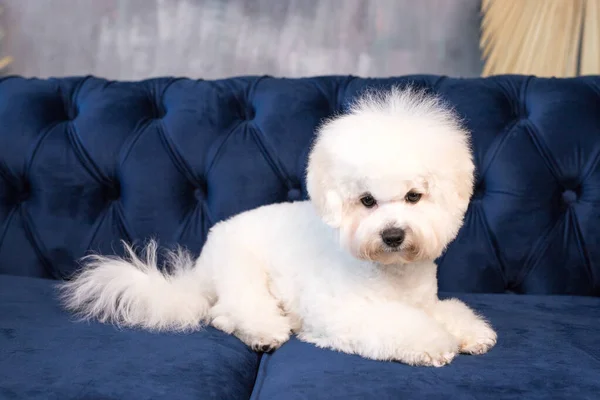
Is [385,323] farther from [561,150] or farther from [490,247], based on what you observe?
[561,150]

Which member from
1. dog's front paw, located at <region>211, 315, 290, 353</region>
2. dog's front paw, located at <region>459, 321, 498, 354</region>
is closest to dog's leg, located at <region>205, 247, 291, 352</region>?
dog's front paw, located at <region>211, 315, 290, 353</region>

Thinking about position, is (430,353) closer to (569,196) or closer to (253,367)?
(253,367)

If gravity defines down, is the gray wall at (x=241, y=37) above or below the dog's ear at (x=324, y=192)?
above

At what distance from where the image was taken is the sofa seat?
1015 mm

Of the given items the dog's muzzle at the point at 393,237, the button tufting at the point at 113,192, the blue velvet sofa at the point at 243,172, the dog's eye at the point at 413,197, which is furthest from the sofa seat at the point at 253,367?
the button tufting at the point at 113,192

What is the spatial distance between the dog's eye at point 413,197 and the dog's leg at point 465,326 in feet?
0.99

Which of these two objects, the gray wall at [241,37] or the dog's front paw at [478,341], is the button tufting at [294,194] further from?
the dog's front paw at [478,341]

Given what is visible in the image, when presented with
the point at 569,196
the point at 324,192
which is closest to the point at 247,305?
the point at 324,192

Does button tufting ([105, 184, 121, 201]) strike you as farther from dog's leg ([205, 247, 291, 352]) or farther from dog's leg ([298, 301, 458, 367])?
dog's leg ([298, 301, 458, 367])

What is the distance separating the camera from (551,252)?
171cm

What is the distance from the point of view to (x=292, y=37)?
221cm

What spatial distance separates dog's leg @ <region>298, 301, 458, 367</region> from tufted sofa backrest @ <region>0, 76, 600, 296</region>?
51 centimetres

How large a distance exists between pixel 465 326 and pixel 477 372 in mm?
220

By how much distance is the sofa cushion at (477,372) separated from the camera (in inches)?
39.9
